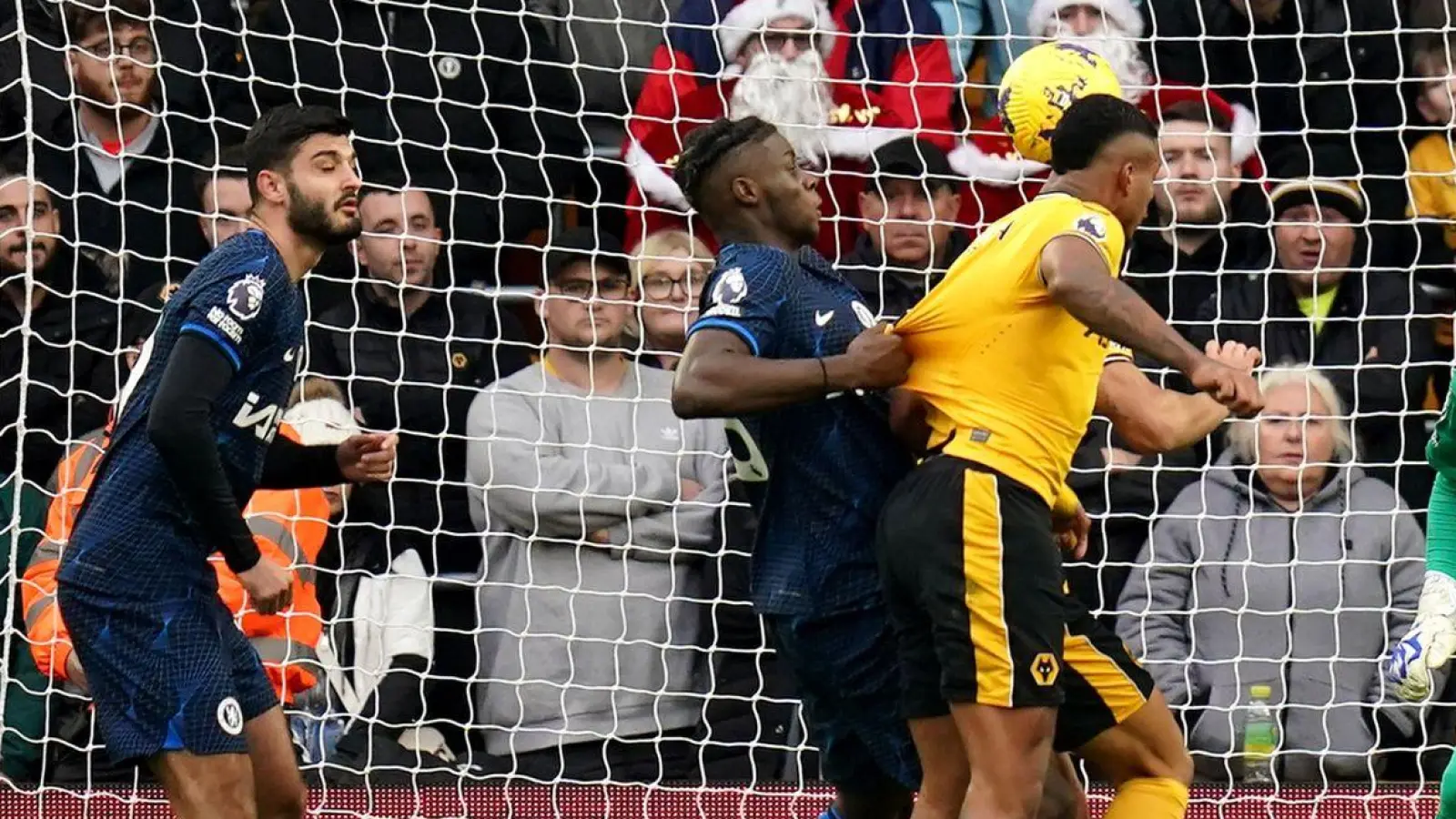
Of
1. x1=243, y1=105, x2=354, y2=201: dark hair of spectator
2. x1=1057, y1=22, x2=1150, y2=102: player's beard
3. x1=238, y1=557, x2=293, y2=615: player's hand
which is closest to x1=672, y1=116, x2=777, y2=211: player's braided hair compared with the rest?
x1=243, y1=105, x2=354, y2=201: dark hair of spectator

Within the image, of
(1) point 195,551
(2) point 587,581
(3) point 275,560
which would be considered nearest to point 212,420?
(1) point 195,551

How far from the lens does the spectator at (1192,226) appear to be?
29.9ft

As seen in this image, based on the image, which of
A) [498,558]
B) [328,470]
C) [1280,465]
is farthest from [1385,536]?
[328,470]

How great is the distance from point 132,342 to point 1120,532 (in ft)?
11.1

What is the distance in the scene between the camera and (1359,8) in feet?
31.9

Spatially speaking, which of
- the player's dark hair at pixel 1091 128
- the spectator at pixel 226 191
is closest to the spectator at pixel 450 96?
the spectator at pixel 226 191

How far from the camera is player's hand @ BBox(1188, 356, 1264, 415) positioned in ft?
17.4

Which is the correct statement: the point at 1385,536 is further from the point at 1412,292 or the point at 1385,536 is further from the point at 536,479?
the point at 536,479

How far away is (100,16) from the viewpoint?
30.2ft

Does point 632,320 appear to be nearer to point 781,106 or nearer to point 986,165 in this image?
point 781,106

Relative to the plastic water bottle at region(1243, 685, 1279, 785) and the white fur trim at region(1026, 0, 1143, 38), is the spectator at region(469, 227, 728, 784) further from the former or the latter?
the white fur trim at region(1026, 0, 1143, 38)

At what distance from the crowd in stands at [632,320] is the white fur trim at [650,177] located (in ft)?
0.04

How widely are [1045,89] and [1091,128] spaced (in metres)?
0.31

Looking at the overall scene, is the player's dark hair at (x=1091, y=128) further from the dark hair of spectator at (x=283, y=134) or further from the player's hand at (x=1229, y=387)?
the dark hair of spectator at (x=283, y=134)
